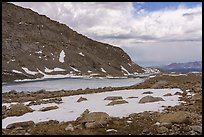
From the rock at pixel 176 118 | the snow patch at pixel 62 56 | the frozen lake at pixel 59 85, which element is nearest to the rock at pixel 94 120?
the rock at pixel 176 118

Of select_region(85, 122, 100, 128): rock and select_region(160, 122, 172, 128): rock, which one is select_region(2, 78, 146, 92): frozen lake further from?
select_region(160, 122, 172, 128): rock

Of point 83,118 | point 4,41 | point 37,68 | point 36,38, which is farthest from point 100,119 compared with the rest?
point 36,38

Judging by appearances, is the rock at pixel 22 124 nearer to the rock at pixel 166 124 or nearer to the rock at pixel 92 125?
the rock at pixel 92 125

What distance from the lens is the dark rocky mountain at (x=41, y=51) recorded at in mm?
126081

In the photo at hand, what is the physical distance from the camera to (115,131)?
18609 millimetres

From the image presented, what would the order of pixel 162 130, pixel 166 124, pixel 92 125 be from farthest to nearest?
pixel 92 125, pixel 166 124, pixel 162 130

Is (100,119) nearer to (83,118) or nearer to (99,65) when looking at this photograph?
(83,118)

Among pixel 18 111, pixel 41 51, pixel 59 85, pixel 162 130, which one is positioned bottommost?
pixel 162 130

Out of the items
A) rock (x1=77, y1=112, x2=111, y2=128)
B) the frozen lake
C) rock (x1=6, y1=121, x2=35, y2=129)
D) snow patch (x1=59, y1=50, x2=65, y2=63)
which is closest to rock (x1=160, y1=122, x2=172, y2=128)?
rock (x1=77, y1=112, x2=111, y2=128)

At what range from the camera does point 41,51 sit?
496 ft

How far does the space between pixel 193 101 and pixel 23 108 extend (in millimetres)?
15198

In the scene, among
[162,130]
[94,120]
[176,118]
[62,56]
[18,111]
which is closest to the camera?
[162,130]

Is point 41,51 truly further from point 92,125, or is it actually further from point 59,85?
point 92,125

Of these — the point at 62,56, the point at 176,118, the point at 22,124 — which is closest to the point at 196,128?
the point at 176,118
